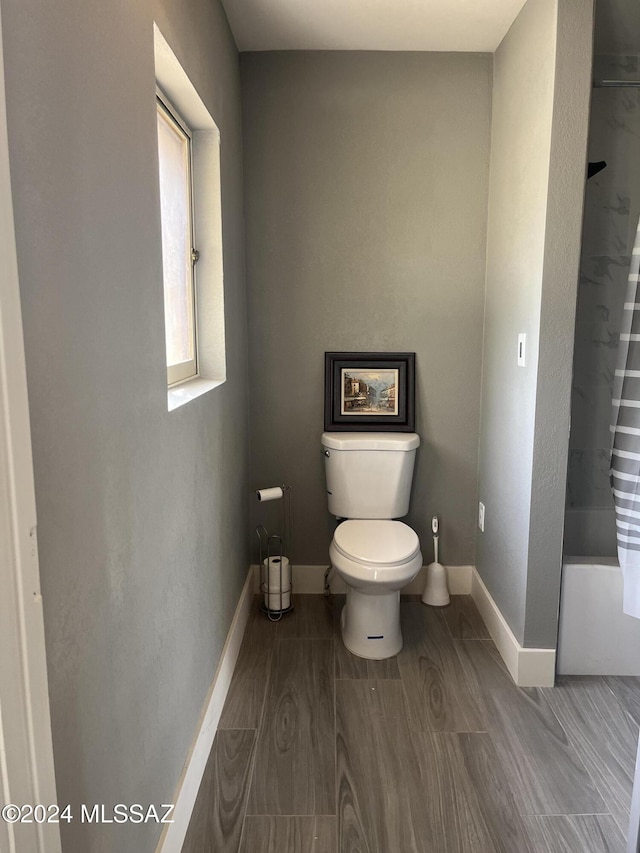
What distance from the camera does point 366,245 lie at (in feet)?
8.64

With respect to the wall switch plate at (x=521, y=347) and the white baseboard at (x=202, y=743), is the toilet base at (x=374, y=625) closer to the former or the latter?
the white baseboard at (x=202, y=743)

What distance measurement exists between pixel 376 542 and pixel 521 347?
36.0 inches

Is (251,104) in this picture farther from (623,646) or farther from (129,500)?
(623,646)

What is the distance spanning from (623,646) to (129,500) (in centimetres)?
191

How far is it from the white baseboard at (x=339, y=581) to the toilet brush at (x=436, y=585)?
0.08 m

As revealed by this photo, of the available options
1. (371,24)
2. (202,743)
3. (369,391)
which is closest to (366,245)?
(369,391)

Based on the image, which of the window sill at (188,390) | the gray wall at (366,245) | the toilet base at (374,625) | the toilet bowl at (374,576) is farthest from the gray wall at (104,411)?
the gray wall at (366,245)

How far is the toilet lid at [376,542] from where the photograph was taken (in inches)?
85.0

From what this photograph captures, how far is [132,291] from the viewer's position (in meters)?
1.14

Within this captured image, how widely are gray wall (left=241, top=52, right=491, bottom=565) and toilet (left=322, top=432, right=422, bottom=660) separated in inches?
7.7

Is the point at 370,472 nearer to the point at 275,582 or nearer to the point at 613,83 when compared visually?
the point at 275,582

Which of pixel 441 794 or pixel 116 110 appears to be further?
pixel 441 794

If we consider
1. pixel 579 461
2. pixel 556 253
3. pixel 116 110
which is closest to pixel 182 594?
pixel 116 110

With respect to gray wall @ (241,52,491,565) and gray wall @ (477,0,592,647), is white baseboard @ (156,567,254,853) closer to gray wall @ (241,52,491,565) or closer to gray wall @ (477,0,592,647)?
gray wall @ (241,52,491,565)
